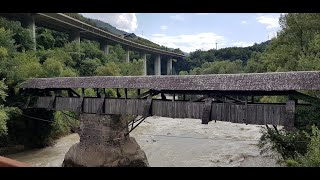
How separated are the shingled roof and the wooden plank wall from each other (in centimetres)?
82

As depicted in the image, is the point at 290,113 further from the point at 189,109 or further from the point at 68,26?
the point at 68,26

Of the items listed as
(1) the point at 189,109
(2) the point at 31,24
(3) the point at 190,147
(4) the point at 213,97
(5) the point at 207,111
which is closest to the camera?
(5) the point at 207,111

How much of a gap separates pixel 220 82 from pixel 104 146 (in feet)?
20.8

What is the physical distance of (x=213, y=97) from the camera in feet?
42.7

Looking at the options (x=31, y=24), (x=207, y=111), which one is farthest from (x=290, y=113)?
(x=31, y=24)

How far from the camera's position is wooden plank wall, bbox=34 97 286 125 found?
1218 centimetres

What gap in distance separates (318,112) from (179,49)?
72.6 meters

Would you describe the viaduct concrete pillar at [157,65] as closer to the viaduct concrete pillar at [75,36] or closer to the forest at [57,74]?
the viaduct concrete pillar at [75,36]

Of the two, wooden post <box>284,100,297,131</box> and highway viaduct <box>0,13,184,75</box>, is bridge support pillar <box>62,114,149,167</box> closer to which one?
wooden post <box>284,100,297,131</box>

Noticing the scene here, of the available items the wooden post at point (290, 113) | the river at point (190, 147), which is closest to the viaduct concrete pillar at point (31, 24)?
the river at point (190, 147)

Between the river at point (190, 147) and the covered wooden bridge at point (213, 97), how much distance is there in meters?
3.85

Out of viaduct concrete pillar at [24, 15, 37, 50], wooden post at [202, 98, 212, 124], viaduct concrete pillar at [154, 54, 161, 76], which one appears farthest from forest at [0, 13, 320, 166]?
viaduct concrete pillar at [154, 54, 161, 76]

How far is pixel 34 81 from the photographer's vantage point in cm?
1795
